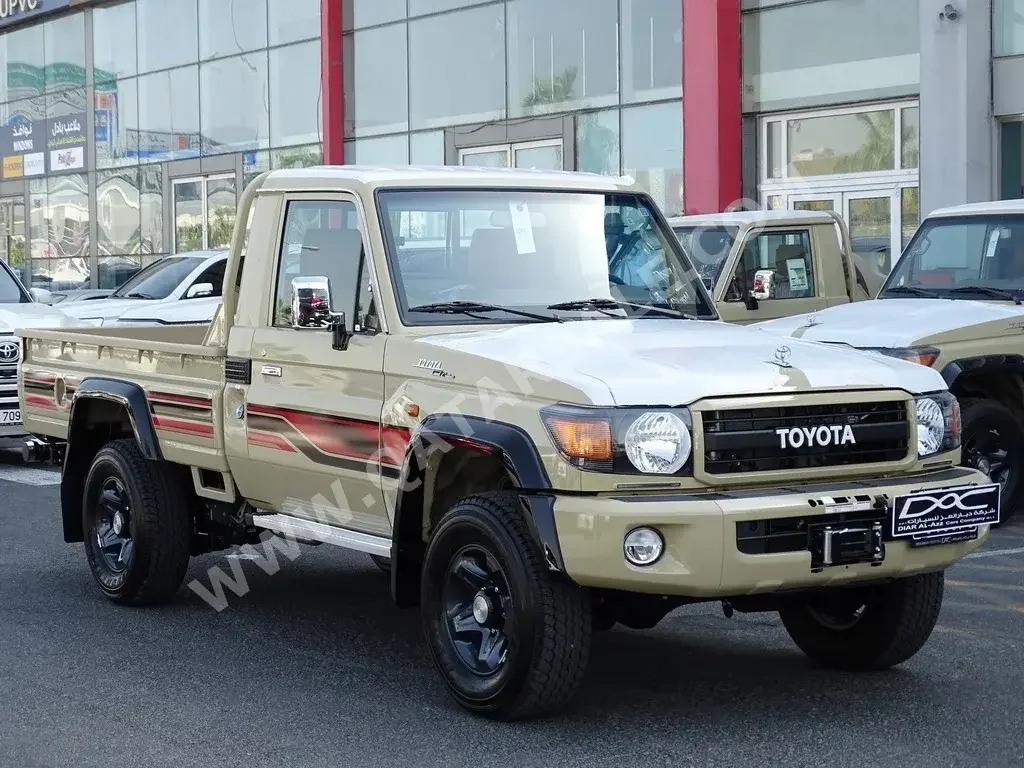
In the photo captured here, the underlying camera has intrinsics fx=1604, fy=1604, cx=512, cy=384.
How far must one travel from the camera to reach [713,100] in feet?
70.7

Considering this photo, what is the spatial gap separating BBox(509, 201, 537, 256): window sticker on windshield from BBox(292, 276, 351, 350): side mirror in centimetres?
78

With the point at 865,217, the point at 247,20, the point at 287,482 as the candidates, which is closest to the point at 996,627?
the point at 287,482

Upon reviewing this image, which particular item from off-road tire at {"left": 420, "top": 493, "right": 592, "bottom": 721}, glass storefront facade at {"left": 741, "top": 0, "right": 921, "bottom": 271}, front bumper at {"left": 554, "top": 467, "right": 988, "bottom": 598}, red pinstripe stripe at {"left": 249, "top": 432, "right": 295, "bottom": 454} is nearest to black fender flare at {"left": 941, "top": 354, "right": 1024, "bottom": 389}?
red pinstripe stripe at {"left": 249, "top": 432, "right": 295, "bottom": 454}

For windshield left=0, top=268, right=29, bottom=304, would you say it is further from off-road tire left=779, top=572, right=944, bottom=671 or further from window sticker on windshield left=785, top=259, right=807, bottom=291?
off-road tire left=779, top=572, right=944, bottom=671

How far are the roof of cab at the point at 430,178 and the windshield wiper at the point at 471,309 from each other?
1.94 ft

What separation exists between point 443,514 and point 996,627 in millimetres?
2732

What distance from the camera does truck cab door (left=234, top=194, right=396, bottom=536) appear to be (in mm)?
6223

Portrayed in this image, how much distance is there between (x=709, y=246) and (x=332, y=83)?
16253mm

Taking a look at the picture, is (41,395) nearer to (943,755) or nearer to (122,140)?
(943,755)

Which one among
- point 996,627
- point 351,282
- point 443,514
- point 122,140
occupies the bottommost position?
point 996,627

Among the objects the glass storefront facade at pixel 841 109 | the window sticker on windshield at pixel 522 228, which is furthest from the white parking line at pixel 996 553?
the glass storefront facade at pixel 841 109

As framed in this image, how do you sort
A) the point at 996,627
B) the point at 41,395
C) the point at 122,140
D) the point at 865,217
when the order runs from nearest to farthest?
the point at 996,627 → the point at 41,395 → the point at 865,217 → the point at 122,140

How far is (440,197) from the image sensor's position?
21.6 feet

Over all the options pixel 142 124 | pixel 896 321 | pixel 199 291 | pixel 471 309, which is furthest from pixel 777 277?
pixel 142 124
